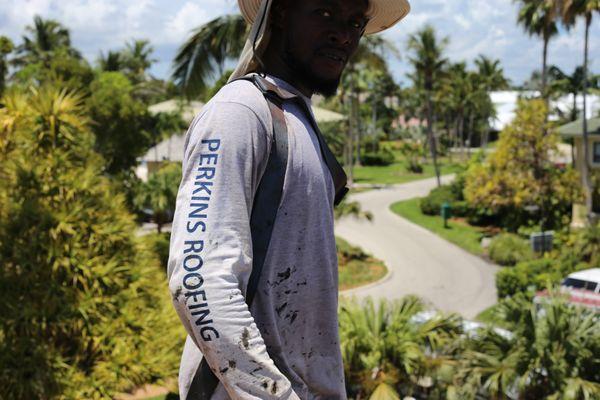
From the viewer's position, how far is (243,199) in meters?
1.49

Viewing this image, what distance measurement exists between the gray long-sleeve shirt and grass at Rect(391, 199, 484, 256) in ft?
81.7

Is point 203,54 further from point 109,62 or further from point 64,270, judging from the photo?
point 109,62

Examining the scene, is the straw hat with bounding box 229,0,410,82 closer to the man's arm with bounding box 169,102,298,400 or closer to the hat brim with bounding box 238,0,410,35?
the hat brim with bounding box 238,0,410,35

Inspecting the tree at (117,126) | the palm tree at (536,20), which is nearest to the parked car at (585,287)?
the tree at (117,126)

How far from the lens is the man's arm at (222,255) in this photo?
1.40 metres

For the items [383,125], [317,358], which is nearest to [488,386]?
[317,358]

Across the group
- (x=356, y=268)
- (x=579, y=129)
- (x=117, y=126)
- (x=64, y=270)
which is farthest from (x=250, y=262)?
(x=579, y=129)

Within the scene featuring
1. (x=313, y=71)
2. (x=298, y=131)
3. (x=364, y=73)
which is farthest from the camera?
(x=364, y=73)

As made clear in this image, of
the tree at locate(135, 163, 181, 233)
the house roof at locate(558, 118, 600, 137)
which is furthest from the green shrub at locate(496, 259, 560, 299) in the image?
the house roof at locate(558, 118, 600, 137)

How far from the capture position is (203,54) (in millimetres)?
13344

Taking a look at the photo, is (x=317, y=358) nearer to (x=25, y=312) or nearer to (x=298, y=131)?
(x=298, y=131)

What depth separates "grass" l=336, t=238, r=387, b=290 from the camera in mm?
21180

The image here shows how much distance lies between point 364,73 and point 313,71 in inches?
2151

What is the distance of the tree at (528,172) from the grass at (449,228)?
1791 mm
